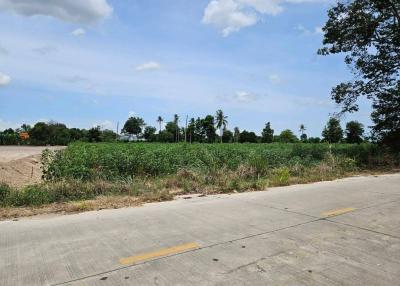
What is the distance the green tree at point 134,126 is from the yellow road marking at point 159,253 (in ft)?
394

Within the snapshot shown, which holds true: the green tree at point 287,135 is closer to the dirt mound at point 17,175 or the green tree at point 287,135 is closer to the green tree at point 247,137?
→ the green tree at point 247,137

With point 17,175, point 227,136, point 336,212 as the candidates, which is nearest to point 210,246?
point 336,212

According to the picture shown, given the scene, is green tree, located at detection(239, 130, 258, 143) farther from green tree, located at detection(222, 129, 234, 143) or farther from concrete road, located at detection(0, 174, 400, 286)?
concrete road, located at detection(0, 174, 400, 286)

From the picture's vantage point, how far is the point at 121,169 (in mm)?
12742

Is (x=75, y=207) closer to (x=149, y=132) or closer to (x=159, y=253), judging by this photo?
(x=159, y=253)

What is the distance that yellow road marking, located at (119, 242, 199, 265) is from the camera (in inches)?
178

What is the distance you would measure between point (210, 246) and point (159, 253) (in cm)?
75

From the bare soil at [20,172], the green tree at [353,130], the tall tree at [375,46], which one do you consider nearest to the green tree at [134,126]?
the green tree at [353,130]

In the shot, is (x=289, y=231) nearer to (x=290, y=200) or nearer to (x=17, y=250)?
(x=290, y=200)

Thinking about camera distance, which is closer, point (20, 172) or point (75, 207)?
point (75, 207)

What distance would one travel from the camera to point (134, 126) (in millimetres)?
123125

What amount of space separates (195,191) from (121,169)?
3701 millimetres

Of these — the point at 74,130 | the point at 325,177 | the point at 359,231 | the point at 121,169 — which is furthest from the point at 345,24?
the point at 74,130

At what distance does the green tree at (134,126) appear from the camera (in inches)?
4855
